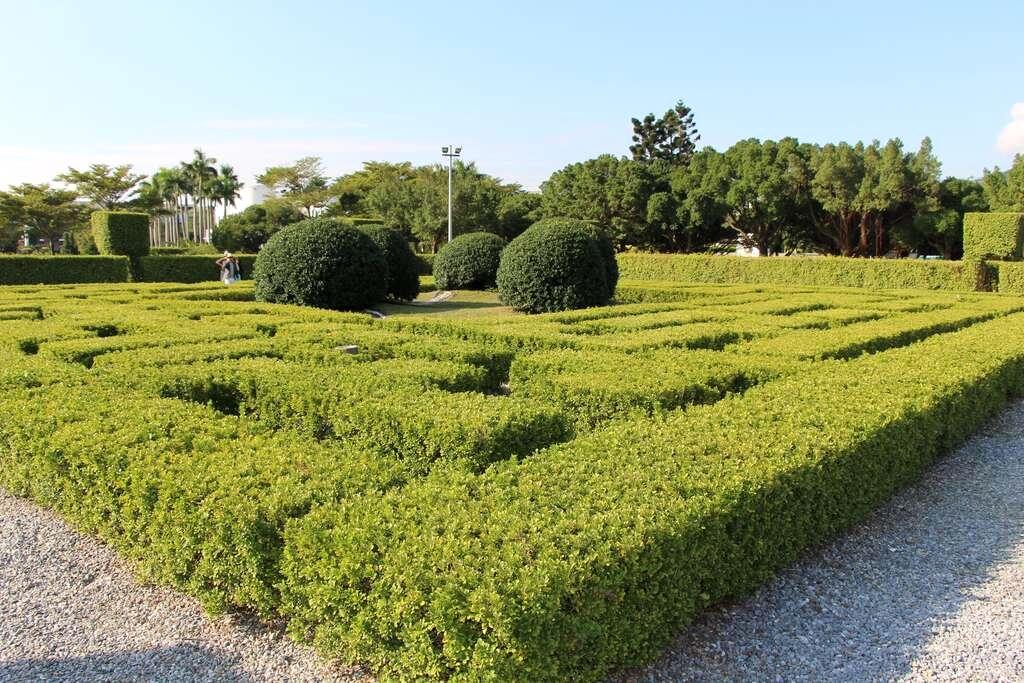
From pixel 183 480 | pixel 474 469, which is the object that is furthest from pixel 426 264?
pixel 183 480

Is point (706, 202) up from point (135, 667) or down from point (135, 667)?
up

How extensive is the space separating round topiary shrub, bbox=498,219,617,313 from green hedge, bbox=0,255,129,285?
1368 centimetres

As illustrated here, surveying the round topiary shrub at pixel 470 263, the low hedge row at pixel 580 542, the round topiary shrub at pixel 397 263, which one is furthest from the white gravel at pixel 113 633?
the round topiary shrub at pixel 470 263

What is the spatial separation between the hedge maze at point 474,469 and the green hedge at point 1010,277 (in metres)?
14.7

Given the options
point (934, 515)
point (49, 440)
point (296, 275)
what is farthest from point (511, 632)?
point (296, 275)

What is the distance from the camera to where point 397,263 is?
17.6m

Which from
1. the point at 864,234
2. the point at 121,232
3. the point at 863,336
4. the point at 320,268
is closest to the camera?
the point at 863,336

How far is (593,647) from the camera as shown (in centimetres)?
269

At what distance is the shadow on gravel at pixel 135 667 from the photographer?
2.99 m

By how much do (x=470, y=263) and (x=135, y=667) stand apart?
669 inches

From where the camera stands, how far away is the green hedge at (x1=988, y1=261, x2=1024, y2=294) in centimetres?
2017

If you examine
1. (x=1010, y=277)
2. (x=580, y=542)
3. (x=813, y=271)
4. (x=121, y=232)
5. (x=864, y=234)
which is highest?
(x=864, y=234)

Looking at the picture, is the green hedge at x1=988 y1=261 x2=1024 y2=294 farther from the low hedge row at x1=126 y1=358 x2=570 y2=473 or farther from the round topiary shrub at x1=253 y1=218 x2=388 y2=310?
the low hedge row at x1=126 y1=358 x2=570 y2=473

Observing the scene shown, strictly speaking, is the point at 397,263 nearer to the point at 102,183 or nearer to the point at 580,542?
the point at 580,542
